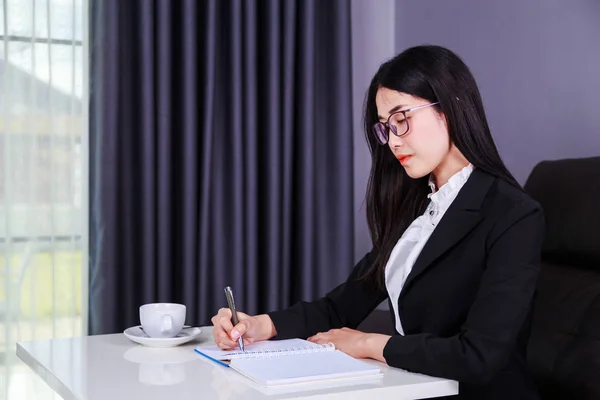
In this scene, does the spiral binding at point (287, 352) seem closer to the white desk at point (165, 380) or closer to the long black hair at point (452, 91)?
the white desk at point (165, 380)

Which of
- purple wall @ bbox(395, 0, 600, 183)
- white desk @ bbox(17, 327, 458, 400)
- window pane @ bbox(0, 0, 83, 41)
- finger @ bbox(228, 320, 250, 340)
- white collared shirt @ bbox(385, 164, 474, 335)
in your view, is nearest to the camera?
white desk @ bbox(17, 327, 458, 400)

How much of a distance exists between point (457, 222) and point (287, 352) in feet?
1.31

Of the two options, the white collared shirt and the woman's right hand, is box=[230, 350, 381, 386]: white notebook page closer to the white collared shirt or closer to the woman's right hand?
the woman's right hand

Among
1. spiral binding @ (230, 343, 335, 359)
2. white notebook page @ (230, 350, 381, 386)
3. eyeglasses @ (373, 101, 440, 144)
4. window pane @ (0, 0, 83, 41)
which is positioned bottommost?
spiral binding @ (230, 343, 335, 359)

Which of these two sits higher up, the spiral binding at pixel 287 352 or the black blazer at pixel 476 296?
the black blazer at pixel 476 296

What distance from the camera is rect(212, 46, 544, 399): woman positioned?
1365 mm

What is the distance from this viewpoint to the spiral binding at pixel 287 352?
1411 millimetres

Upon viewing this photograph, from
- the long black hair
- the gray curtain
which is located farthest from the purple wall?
the long black hair

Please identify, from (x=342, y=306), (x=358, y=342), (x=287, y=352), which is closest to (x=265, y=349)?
(x=287, y=352)

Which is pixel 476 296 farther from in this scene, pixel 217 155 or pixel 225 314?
pixel 217 155

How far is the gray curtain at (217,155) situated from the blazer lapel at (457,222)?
49.9 inches

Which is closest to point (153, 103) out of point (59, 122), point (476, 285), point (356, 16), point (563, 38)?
point (59, 122)

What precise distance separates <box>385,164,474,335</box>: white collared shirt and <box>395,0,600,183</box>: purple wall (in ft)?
2.39

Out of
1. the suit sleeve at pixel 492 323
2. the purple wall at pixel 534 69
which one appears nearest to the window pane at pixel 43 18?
the purple wall at pixel 534 69
